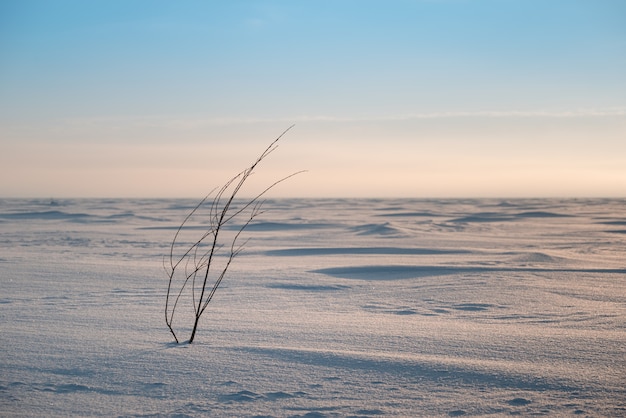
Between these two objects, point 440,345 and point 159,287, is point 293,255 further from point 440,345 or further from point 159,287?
point 440,345

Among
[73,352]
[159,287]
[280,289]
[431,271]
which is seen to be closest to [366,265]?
Answer: [431,271]

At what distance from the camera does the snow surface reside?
7.55ft

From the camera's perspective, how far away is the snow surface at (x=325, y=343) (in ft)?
7.55

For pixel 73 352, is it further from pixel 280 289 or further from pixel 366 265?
pixel 366 265

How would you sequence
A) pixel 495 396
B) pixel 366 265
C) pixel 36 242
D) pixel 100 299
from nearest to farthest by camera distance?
pixel 495 396, pixel 100 299, pixel 366 265, pixel 36 242

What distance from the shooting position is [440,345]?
309 cm

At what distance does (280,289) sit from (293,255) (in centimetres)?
330

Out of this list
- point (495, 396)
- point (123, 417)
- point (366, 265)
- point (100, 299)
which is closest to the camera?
point (123, 417)

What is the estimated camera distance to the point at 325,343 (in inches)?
123

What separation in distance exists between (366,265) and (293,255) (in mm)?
1901

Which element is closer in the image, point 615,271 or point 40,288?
point 40,288

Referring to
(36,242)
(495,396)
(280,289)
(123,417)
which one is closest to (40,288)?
(280,289)

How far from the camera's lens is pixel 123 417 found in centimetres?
214

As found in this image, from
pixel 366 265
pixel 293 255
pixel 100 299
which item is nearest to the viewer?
pixel 100 299
